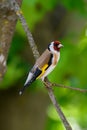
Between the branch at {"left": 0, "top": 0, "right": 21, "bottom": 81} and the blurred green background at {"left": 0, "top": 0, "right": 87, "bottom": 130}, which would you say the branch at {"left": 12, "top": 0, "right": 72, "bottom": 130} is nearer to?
the branch at {"left": 0, "top": 0, "right": 21, "bottom": 81}

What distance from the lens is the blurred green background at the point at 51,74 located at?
325 cm

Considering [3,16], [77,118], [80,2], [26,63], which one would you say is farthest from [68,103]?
[3,16]

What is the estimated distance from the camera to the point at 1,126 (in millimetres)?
3842

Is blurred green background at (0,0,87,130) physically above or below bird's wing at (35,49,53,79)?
below

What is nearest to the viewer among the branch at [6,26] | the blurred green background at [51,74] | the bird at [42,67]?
the bird at [42,67]

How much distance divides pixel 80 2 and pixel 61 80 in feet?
1.65

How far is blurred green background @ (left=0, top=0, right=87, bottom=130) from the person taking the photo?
10.7 ft

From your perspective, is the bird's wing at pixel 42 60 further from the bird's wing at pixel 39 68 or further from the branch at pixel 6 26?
the branch at pixel 6 26


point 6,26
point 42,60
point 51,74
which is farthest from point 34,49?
point 51,74

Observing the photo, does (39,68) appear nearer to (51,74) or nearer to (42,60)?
(42,60)

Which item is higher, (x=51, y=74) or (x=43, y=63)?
(x=43, y=63)

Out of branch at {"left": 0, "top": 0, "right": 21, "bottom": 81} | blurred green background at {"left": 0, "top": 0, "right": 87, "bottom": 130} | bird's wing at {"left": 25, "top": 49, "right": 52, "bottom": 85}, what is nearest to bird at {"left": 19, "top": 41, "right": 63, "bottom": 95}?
bird's wing at {"left": 25, "top": 49, "right": 52, "bottom": 85}

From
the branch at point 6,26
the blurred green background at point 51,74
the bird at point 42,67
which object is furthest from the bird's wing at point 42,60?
the blurred green background at point 51,74

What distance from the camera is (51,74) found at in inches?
125
